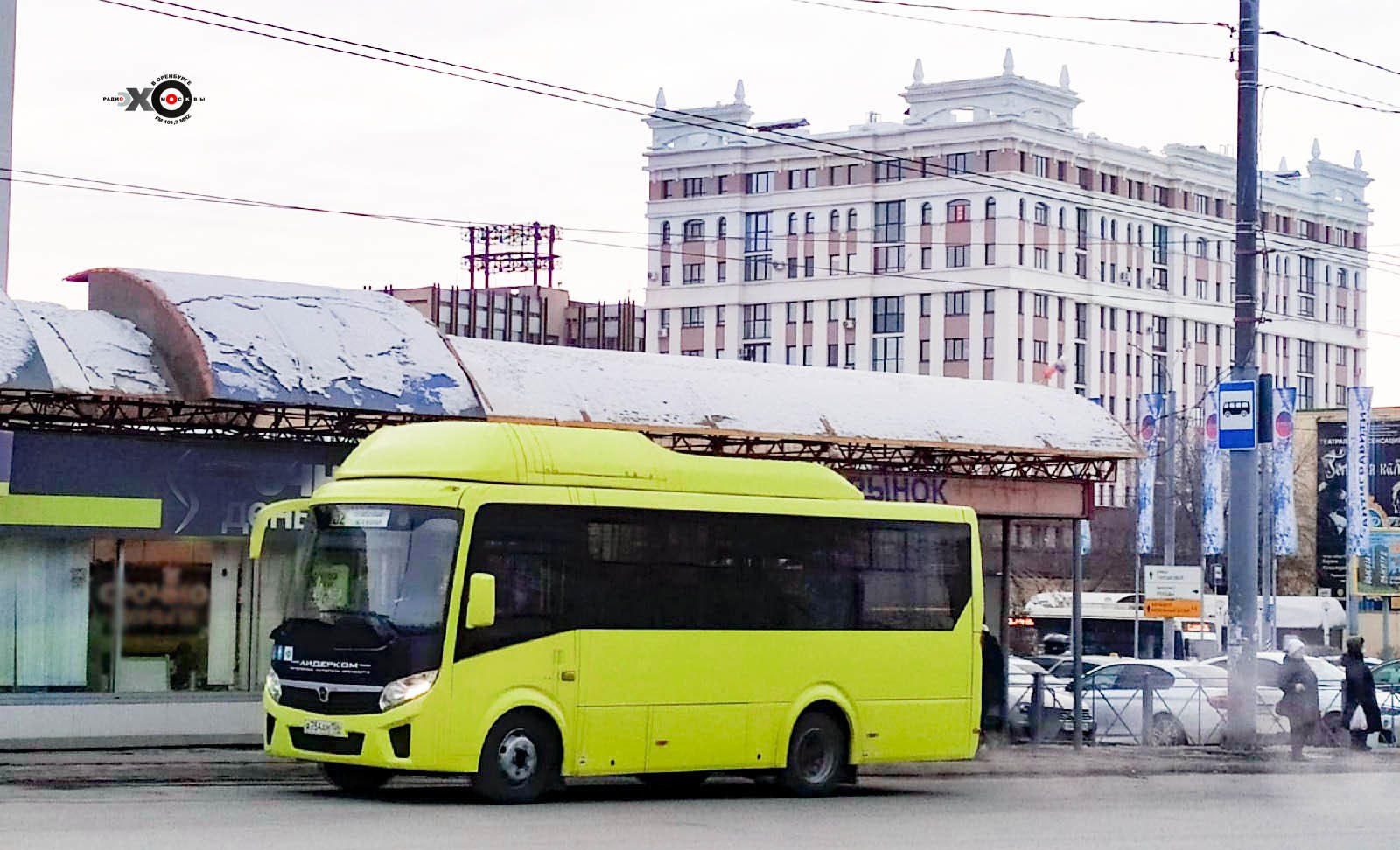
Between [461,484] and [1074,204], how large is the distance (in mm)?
106213

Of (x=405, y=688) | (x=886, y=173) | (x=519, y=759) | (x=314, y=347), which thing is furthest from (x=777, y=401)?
(x=886, y=173)

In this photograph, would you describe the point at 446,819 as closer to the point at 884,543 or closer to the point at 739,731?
the point at 739,731

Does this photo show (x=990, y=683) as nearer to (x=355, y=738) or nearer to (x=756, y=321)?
(x=355, y=738)

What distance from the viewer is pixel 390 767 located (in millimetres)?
18375

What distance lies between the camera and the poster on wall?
8344 cm

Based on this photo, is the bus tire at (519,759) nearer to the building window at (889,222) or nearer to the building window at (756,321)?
the building window at (889,222)

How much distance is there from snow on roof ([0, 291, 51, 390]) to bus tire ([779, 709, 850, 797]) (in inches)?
322

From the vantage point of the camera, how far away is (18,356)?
23.2 meters

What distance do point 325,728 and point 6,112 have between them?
950 inches

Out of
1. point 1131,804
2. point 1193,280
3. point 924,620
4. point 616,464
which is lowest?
point 1131,804

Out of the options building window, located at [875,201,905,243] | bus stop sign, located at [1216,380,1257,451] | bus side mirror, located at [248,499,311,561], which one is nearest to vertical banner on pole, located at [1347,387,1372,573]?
bus stop sign, located at [1216,380,1257,451]

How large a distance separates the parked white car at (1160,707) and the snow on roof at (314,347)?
12.6 meters

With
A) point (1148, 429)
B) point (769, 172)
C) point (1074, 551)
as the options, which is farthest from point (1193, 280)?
point (1074, 551)

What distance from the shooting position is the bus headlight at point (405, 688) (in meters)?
18.3
